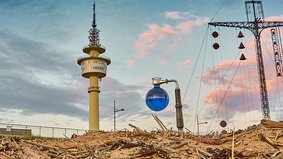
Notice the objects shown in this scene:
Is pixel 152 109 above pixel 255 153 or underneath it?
above

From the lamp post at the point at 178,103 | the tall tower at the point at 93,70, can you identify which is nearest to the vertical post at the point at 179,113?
the lamp post at the point at 178,103

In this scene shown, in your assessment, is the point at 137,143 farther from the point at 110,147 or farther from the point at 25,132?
the point at 25,132

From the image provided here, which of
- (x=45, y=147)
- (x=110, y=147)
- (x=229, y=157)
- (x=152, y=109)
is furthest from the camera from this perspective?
(x=152, y=109)

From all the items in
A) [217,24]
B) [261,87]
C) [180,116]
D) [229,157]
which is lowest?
[229,157]

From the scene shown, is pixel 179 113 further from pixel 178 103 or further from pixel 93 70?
pixel 93 70

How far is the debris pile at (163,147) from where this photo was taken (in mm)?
7695

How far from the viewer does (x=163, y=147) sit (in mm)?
8211

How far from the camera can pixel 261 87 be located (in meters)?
56.3

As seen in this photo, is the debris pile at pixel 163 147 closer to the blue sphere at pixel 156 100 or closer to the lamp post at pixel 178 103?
the lamp post at pixel 178 103

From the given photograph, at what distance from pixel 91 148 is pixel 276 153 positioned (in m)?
4.28

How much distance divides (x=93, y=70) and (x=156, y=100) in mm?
78435

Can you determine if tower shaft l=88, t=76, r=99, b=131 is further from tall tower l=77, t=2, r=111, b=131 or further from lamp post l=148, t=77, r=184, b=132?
lamp post l=148, t=77, r=184, b=132

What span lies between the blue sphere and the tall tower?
75.3 meters

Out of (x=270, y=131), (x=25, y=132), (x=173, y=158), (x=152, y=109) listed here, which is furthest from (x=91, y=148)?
(x=25, y=132)
